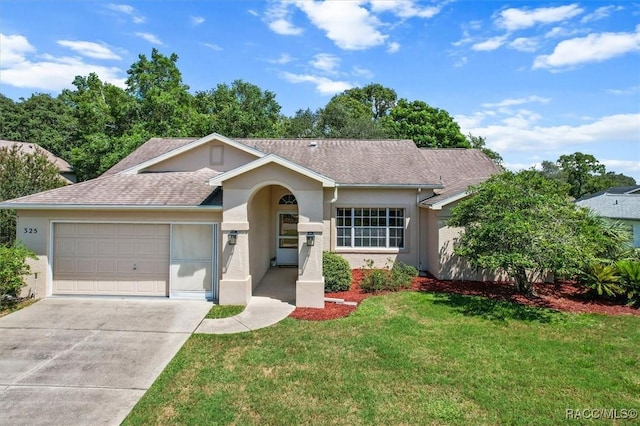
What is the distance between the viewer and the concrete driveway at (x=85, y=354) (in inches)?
222

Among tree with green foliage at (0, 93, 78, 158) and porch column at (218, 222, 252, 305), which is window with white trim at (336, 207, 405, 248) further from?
tree with green foliage at (0, 93, 78, 158)

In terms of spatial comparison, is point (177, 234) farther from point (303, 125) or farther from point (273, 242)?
point (303, 125)

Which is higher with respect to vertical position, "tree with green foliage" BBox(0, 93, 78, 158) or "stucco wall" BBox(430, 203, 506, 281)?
"tree with green foliage" BBox(0, 93, 78, 158)

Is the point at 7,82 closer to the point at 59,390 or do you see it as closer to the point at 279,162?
the point at 279,162

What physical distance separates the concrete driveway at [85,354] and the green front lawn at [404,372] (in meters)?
0.56

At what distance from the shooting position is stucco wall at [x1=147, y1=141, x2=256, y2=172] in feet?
48.6

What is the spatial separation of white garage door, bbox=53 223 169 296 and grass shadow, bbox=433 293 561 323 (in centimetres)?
903

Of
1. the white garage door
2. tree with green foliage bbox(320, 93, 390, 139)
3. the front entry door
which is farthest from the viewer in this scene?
tree with green foliage bbox(320, 93, 390, 139)

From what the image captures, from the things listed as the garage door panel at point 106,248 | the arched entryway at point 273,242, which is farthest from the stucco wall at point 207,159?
the garage door panel at point 106,248

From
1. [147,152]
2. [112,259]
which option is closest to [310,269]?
[112,259]

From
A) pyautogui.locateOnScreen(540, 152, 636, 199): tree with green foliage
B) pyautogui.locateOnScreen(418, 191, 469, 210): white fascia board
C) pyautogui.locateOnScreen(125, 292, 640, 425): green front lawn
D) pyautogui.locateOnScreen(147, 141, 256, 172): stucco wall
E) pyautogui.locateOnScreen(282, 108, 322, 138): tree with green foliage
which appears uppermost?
pyautogui.locateOnScreen(282, 108, 322, 138): tree with green foliage

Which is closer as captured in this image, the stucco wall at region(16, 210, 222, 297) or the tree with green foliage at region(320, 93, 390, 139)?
the stucco wall at region(16, 210, 222, 297)

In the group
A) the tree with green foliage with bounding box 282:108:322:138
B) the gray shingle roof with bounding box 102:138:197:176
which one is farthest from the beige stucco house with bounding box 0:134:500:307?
the tree with green foliage with bounding box 282:108:322:138

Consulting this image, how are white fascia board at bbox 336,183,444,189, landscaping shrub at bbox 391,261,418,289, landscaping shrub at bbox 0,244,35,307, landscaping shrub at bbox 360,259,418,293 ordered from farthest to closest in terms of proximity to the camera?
white fascia board at bbox 336,183,444,189
landscaping shrub at bbox 391,261,418,289
landscaping shrub at bbox 360,259,418,293
landscaping shrub at bbox 0,244,35,307
